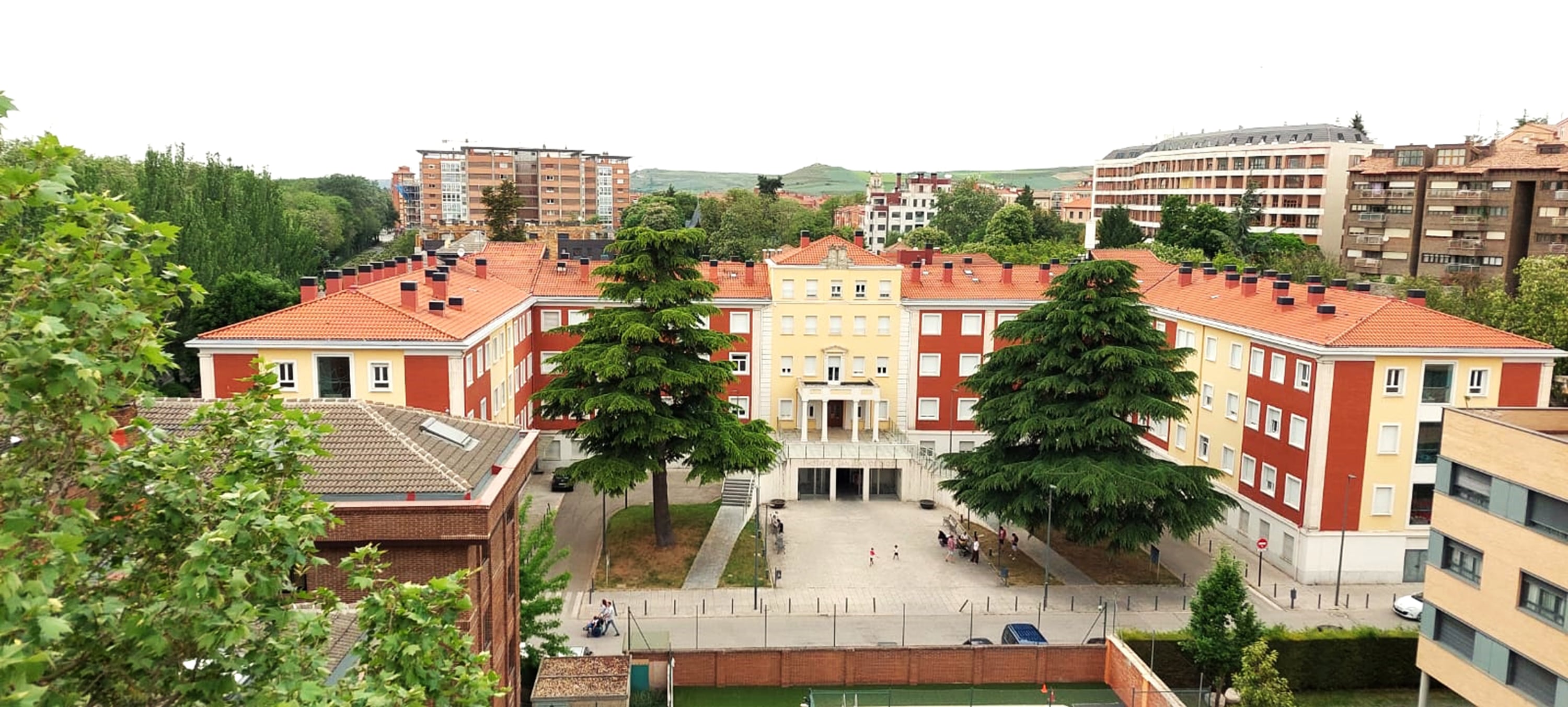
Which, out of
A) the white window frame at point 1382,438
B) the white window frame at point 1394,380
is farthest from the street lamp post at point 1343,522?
the white window frame at point 1394,380

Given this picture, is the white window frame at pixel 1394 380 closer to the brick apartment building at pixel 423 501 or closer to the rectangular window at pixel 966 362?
the rectangular window at pixel 966 362

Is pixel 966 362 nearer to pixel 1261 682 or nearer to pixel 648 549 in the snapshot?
pixel 648 549

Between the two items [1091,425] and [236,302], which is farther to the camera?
[236,302]

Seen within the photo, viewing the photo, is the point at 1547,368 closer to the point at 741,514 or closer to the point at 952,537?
the point at 952,537

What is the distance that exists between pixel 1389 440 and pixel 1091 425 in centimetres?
1162

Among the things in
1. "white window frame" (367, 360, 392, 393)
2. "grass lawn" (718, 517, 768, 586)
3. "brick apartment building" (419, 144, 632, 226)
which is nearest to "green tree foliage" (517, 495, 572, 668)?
"grass lawn" (718, 517, 768, 586)

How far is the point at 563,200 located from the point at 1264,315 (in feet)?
515

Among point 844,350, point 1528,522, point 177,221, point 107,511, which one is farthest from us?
point 177,221

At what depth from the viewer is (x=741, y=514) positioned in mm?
46750

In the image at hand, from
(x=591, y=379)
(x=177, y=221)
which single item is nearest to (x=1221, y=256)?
(x=591, y=379)

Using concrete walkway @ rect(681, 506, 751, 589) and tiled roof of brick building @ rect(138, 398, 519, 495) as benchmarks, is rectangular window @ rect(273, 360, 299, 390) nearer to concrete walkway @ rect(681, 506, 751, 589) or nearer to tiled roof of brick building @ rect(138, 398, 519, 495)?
tiled roof of brick building @ rect(138, 398, 519, 495)

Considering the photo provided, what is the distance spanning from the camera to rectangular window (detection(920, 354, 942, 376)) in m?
56.2

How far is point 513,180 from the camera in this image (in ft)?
591

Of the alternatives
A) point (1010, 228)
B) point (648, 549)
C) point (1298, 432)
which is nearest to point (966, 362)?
point (1298, 432)
